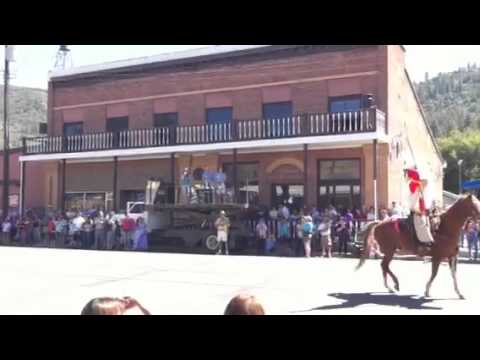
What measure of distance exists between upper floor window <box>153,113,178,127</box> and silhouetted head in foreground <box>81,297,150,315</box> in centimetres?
2678

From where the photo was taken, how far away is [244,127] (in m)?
25.1

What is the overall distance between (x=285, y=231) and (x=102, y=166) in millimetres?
13168

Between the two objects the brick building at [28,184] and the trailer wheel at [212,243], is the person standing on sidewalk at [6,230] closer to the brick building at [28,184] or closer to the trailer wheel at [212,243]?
the brick building at [28,184]

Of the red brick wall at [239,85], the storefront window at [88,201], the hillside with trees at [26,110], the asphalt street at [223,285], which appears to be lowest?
the asphalt street at [223,285]

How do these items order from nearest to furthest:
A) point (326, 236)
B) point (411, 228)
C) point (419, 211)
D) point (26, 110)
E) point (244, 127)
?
point (419, 211)
point (411, 228)
point (326, 236)
point (244, 127)
point (26, 110)

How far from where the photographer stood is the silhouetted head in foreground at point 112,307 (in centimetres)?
250

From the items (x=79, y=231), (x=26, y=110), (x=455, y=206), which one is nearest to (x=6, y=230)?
(x=79, y=231)

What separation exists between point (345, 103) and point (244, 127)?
436cm

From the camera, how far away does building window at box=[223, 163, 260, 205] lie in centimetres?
2627

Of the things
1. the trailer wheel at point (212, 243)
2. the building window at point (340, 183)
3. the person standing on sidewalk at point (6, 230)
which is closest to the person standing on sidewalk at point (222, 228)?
the trailer wheel at point (212, 243)

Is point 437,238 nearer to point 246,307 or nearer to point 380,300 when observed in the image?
point 380,300

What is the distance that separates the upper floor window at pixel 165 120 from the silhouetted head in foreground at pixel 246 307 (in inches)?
1057
